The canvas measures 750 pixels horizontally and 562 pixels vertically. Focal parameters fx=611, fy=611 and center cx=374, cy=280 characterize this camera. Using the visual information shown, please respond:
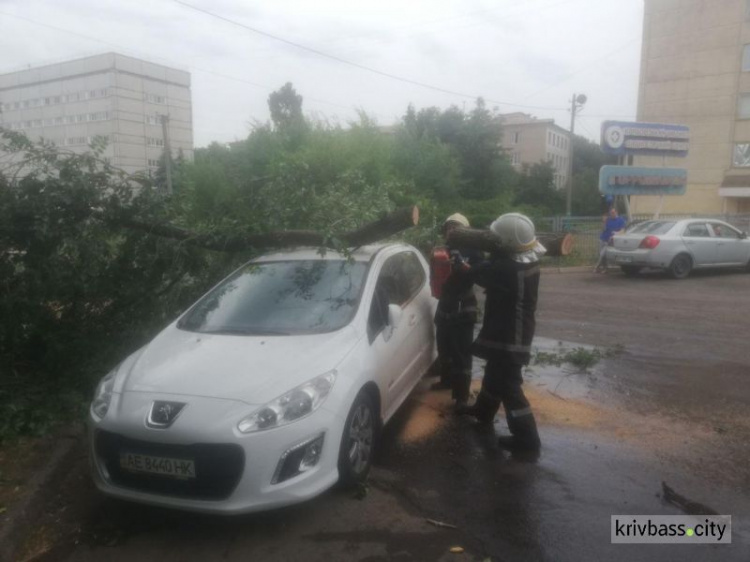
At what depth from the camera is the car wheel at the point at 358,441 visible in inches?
154

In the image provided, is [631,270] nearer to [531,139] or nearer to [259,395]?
[259,395]

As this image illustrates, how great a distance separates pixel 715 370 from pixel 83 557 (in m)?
6.42

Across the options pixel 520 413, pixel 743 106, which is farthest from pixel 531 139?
pixel 520 413

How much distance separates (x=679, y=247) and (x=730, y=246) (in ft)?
6.43

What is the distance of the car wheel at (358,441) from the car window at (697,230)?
12.9 m

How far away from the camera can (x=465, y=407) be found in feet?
17.9

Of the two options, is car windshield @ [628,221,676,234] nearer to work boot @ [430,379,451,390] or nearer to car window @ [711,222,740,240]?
car window @ [711,222,740,240]

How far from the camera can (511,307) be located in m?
4.75

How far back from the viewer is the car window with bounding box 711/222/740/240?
1530cm

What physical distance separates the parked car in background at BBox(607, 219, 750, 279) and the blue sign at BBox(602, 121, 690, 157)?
255 inches

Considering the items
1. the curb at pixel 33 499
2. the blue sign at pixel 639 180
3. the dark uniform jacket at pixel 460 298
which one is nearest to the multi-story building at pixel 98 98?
the curb at pixel 33 499

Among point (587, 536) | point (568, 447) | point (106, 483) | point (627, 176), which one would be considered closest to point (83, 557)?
Answer: point (106, 483)

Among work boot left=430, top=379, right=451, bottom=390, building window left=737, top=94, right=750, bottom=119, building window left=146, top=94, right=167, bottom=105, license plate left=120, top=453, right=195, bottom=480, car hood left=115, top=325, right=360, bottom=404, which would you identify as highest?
building window left=737, top=94, right=750, bottom=119

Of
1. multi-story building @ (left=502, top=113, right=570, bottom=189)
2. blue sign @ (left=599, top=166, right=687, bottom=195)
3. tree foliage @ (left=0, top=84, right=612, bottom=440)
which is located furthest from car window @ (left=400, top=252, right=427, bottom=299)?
multi-story building @ (left=502, top=113, right=570, bottom=189)
